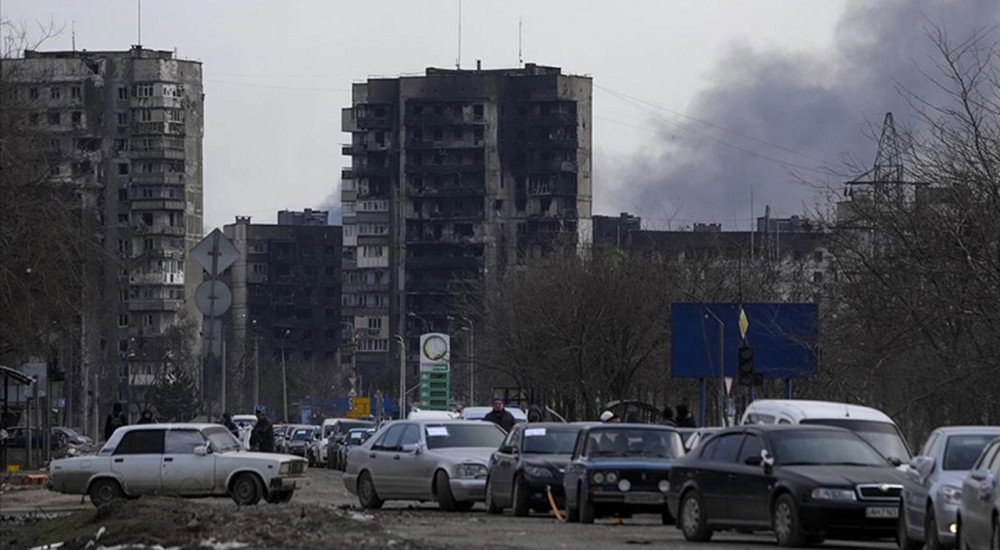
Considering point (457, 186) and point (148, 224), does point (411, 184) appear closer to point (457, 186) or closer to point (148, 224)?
point (457, 186)

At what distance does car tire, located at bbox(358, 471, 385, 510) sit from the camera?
115 feet

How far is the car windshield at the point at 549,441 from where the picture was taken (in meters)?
31.8

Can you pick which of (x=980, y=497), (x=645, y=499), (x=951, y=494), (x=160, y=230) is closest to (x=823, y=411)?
(x=645, y=499)

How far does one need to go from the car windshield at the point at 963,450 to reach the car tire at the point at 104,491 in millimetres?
16720

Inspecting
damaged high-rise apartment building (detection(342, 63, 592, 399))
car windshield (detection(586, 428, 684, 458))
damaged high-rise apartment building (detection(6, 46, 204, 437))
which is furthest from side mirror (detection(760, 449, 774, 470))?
damaged high-rise apartment building (detection(342, 63, 592, 399))

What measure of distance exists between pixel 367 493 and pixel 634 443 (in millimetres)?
6813

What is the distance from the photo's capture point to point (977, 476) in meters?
19.3

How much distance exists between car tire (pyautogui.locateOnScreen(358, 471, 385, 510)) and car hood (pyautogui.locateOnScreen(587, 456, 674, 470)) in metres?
6.65

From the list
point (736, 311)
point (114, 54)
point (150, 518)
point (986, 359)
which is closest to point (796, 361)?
point (736, 311)

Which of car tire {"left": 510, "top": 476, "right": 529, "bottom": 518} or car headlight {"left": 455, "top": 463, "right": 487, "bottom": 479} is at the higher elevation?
car headlight {"left": 455, "top": 463, "right": 487, "bottom": 479}

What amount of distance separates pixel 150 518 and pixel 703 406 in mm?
38044

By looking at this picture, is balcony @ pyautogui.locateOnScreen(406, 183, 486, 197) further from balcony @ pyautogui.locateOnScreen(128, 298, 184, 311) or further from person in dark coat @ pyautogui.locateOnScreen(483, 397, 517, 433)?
person in dark coat @ pyautogui.locateOnScreen(483, 397, 517, 433)

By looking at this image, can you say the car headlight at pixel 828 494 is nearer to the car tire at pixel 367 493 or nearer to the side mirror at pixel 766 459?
the side mirror at pixel 766 459

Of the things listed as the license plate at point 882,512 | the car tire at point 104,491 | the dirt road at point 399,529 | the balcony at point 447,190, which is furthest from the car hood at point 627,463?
the balcony at point 447,190
